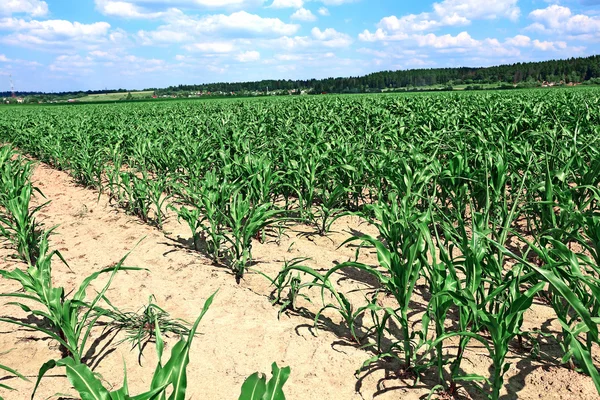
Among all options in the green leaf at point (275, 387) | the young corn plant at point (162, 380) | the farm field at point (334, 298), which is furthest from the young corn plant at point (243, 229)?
the green leaf at point (275, 387)

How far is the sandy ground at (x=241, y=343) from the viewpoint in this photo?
2.09 metres

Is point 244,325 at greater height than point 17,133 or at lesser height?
lesser

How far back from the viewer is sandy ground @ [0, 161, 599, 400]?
2.09m

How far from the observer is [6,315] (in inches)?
116

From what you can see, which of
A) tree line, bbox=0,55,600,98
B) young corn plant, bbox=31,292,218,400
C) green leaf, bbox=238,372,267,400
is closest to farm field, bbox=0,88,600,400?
young corn plant, bbox=31,292,218,400

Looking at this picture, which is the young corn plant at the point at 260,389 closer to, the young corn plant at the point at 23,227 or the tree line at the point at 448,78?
the young corn plant at the point at 23,227

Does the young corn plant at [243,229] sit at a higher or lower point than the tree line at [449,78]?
A: lower

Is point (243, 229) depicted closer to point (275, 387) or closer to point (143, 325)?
point (143, 325)

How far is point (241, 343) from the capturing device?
8.13 ft

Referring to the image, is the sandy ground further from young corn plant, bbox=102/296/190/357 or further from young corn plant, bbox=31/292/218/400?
young corn plant, bbox=31/292/218/400

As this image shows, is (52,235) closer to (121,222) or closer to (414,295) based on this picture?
(121,222)

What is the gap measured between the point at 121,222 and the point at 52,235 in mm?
748

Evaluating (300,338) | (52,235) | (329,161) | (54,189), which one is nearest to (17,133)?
(54,189)

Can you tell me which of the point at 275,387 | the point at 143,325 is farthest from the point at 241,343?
the point at 275,387
